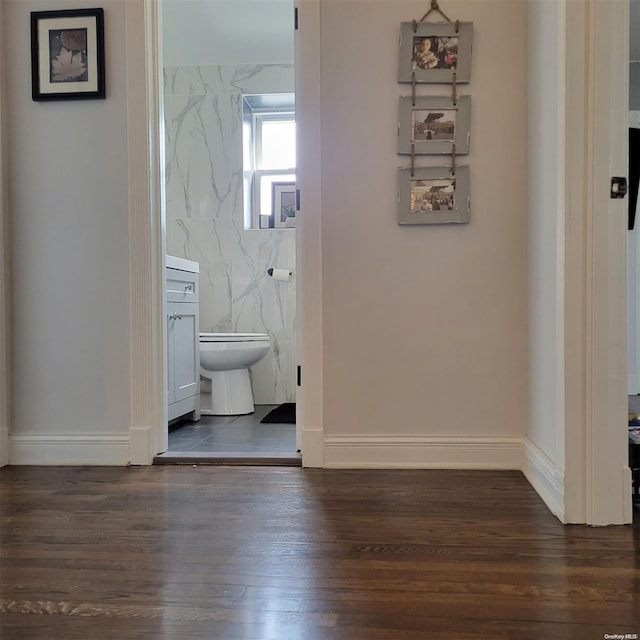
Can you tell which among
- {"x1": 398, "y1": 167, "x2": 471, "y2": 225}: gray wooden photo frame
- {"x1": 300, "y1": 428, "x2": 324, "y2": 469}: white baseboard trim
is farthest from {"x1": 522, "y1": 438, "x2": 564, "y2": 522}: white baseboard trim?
{"x1": 398, "y1": 167, "x2": 471, "y2": 225}: gray wooden photo frame

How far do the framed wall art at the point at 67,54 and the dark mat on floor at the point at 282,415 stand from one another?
6.13ft

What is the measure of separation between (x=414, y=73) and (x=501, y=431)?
1422 millimetres

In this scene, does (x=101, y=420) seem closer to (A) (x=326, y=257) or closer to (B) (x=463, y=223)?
(A) (x=326, y=257)

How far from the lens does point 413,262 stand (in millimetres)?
2225

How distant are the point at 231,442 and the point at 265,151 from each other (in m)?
2.49

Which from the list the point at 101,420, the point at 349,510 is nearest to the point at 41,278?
the point at 101,420

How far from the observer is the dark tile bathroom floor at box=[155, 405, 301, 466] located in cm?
231

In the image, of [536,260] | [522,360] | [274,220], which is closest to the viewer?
[536,260]

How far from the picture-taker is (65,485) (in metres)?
2.06

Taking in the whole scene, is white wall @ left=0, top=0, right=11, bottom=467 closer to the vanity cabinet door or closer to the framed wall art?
the framed wall art

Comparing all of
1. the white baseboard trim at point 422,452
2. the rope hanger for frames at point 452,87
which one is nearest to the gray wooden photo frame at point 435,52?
the rope hanger for frames at point 452,87

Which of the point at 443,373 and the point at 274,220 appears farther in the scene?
the point at 274,220

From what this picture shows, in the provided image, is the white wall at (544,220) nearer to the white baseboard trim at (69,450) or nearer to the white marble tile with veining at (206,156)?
the white baseboard trim at (69,450)

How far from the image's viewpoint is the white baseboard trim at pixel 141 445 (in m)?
2.31
